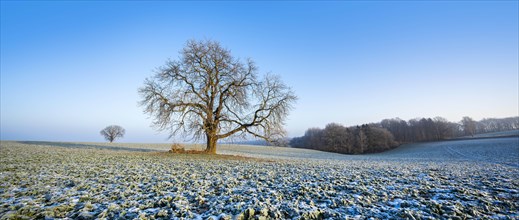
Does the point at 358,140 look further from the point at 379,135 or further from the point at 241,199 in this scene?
the point at 241,199

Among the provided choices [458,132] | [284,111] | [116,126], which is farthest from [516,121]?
[116,126]

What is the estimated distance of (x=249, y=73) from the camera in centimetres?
2409

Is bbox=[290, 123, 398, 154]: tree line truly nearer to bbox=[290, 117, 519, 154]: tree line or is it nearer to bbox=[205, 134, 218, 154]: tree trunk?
bbox=[290, 117, 519, 154]: tree line

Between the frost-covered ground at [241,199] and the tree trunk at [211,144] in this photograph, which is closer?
the frost-covered ground at [241,199]

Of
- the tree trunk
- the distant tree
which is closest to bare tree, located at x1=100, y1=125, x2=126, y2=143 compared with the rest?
the tree trunk

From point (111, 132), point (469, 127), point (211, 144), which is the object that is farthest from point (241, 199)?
point (469, 127)

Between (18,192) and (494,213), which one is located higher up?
(18,192)

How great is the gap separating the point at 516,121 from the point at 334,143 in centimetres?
17752

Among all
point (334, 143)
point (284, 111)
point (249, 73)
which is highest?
point (249, 73)

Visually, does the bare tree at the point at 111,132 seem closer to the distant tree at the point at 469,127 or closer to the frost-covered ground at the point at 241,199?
the frost-covered ground at the point at 241,199

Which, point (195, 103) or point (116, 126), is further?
point (116, 126)

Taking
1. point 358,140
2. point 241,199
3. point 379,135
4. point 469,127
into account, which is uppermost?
point 469,127

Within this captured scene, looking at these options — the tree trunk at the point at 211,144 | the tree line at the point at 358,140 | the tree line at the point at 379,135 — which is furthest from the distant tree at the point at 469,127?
the tree trunk at the point at 211,144

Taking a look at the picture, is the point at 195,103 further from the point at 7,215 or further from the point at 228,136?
the point at 7,215
